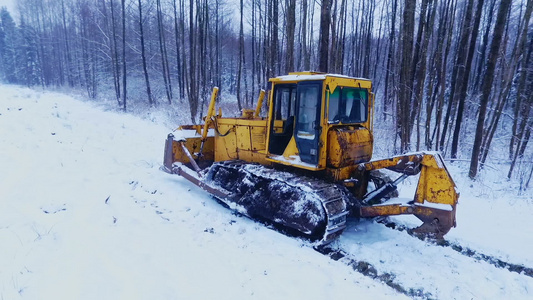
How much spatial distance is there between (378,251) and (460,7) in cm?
2332

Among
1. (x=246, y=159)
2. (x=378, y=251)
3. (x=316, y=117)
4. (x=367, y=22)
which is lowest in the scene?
(x=378, y=251)

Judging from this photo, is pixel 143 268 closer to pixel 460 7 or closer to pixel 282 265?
pixel 282 265

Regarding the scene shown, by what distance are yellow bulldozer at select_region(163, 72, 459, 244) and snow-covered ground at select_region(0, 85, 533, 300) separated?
38cm

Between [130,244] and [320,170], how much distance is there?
3152 millimetres

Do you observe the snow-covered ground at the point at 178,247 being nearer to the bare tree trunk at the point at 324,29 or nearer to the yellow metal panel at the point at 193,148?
the yellow metal panel at the point at 193,148

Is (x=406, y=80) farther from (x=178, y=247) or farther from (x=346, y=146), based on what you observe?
(x=178, y=247)

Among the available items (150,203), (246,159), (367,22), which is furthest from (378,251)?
(367,22)

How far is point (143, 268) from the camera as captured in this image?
139 inches

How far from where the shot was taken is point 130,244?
13.2 feet

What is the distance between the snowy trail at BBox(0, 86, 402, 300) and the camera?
126 inches

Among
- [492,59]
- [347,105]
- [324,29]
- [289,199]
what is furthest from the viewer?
[324,29]

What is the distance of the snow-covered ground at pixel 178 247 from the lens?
329 centimetres

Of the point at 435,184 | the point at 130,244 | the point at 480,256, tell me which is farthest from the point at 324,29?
the point at 130,244

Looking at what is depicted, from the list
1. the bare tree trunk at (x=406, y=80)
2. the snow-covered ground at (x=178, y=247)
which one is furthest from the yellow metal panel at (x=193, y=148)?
the bare tree trunk at (x=406, y=80)
